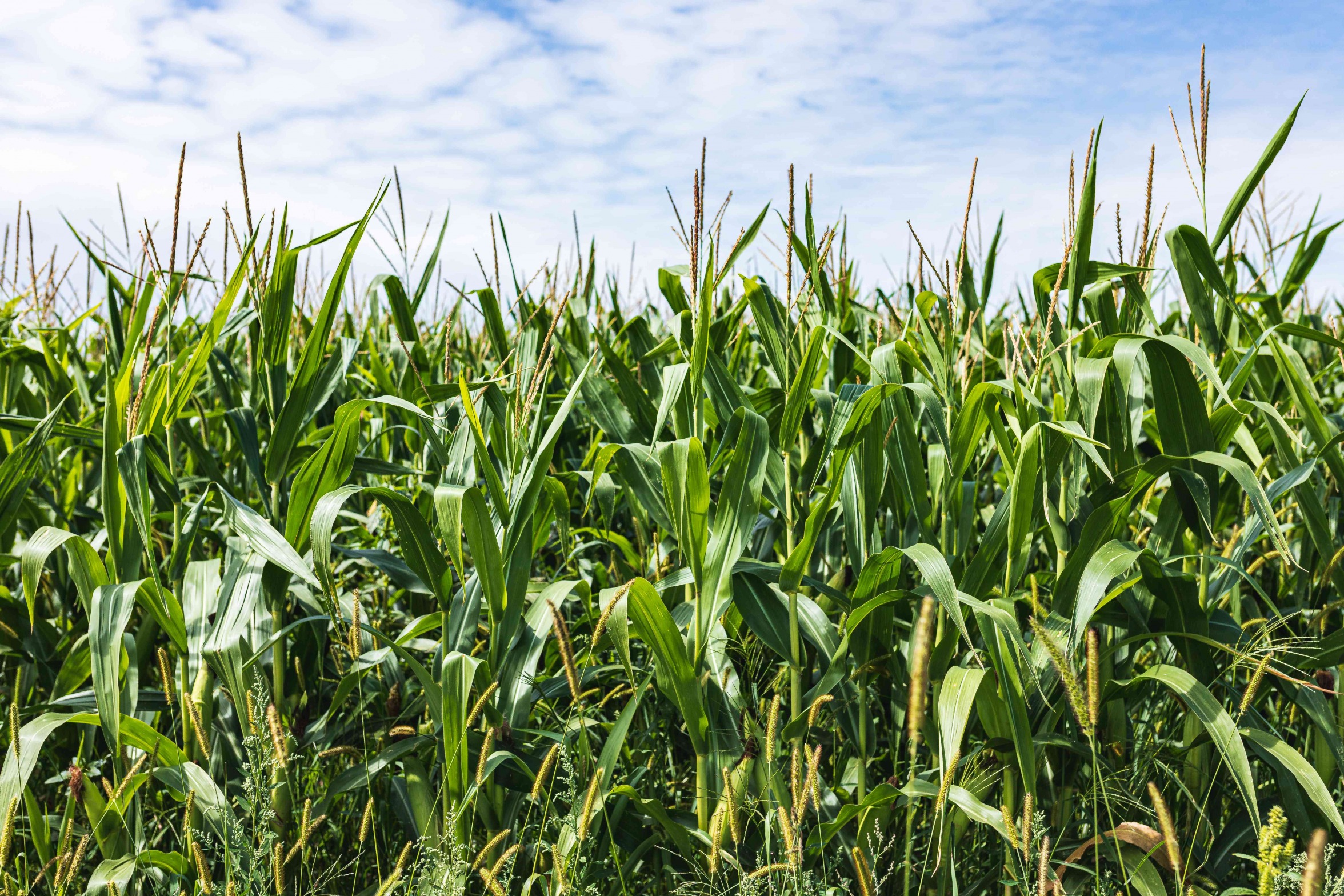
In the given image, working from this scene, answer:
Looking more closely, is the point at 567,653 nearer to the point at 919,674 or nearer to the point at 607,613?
the point at 607,613

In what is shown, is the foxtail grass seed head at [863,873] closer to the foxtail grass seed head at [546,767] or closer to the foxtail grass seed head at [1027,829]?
the foxtail grass seed head at [1027,829]

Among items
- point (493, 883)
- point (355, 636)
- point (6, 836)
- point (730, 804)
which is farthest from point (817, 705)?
point (6, 836)

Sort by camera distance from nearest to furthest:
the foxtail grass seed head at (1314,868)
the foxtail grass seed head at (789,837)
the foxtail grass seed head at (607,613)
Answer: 1. the foxtail grass seed head at (1314,868)
2. the foxtail grass seed head at (789,837)
3. the foxtail grass seed head at (607,613)

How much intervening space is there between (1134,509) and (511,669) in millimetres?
1644

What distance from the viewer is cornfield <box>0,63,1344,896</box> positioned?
1.46 metres

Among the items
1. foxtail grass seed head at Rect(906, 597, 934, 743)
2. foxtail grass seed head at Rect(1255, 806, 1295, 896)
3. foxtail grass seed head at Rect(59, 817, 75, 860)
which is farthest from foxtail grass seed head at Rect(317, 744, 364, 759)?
foxtail grass seed head at Rect(1255, 806, 1295, 896)

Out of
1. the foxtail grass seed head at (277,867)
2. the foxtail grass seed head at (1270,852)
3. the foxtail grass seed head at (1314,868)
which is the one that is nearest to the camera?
the foxtail grass seed head at (1314,868)

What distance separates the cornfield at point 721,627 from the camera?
146 cm

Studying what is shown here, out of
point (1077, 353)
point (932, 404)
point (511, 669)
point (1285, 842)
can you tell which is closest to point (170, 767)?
point (511, 669)

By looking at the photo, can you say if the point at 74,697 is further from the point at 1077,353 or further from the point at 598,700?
the point at 1077,353

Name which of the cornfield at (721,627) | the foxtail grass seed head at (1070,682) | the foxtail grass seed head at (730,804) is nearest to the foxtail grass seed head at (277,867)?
the cornfield at (721,627)

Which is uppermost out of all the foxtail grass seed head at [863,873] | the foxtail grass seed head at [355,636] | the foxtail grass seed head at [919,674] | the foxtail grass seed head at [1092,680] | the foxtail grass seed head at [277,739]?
the foxtail grass seed head at [919,674]

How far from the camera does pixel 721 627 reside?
1723mm

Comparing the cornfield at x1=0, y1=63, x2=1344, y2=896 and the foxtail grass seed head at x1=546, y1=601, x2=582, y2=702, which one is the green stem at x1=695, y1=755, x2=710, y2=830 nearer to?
the cornfield at x1=0, y1=63, x2=1344, y2=896
